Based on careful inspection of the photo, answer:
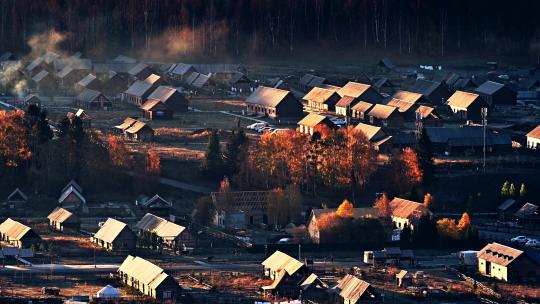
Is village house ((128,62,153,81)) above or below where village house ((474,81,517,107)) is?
above

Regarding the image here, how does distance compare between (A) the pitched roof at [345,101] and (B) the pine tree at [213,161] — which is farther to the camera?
(A) the pitched roof at [345,101]

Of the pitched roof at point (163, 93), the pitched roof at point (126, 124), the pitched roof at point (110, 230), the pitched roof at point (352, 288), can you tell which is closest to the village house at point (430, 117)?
the pitched roof at point (163, 93)

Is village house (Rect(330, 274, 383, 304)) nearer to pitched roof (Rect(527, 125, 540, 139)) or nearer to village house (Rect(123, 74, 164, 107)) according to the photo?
pitched roof (Rect(527, 125, 540, 139))

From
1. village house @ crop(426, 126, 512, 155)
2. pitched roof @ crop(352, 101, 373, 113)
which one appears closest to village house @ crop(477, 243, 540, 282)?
village house @ crop(426, 126, 512, 155)

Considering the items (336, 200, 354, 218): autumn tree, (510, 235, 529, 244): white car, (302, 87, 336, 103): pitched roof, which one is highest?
(302, 87, 336, 103): pitched roof

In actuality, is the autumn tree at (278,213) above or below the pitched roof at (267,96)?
below

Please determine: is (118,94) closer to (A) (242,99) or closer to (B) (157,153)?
(A) (242,99)

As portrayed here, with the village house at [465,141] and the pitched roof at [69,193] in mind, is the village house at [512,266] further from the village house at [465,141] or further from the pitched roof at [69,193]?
the village house at [465,141]

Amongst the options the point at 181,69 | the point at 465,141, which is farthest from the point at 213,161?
the point at 181,69
